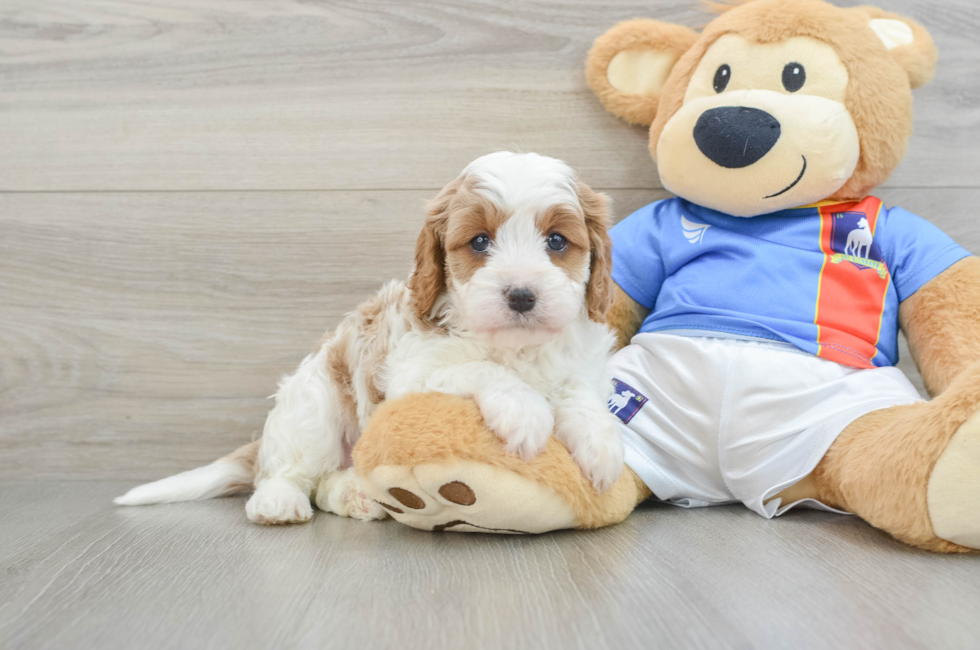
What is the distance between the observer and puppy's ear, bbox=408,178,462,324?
1435 millimetres

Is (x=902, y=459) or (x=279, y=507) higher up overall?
(x=902, y=459)

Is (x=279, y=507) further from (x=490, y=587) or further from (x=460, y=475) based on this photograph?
(x=490, y=587)

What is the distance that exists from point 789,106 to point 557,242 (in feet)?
2.14

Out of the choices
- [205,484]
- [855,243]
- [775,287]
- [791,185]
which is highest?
[791,185]

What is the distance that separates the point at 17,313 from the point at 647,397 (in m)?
1.81

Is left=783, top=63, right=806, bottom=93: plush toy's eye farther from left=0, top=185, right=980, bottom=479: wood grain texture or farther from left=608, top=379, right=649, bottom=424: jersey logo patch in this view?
left=608, top=379, right=649, bottom=424: jersey logo patch

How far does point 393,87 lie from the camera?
2.00 meters

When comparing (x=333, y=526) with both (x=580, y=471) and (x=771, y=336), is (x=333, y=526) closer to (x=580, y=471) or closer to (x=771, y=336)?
(x=580, y=471)

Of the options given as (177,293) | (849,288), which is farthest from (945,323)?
(177,293)

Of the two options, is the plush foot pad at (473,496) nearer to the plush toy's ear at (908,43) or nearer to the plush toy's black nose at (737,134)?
the plush toy's black nose at (737,134)

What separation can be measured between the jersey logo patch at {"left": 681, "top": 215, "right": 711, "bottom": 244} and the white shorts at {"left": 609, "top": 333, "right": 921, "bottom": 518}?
0.83ft

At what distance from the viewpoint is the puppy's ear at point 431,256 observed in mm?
1435

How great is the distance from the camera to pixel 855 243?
1641 millimetres

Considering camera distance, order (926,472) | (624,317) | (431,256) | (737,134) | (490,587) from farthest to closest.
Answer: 1. (624,317)
2. (737,134)
3. (431,256)
4. (926,472)
5. (490,587)
